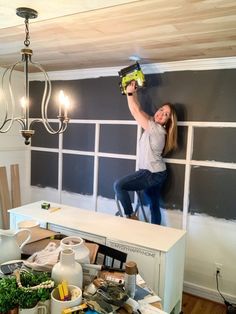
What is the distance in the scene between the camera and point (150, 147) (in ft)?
9.81

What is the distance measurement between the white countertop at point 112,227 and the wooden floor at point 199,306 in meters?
1.00

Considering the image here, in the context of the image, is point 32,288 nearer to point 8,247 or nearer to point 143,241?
Result: point 8,247

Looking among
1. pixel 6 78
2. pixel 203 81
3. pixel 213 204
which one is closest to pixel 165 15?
pixel 203 81

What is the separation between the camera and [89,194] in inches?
144

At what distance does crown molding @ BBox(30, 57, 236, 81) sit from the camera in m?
2.77

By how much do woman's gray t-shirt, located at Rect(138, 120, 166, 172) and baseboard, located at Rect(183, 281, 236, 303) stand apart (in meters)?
1.27

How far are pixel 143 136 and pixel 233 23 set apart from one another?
1.46m

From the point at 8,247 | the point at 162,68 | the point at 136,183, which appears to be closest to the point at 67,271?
the point at 8,247

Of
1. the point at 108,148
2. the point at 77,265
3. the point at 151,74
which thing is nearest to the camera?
the point at 77,265

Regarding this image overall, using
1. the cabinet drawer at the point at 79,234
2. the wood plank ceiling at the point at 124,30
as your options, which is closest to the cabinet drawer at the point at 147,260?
the cabinet drawer at the point at 79,234

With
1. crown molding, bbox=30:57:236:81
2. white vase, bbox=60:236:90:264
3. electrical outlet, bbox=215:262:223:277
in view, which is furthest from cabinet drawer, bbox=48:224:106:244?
crown molding, bbox=30:57:236:81

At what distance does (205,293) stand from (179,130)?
1703 millimetres

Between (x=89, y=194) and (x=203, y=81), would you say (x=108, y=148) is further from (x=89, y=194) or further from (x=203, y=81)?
(x=203, y=81)

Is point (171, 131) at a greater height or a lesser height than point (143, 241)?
greater
